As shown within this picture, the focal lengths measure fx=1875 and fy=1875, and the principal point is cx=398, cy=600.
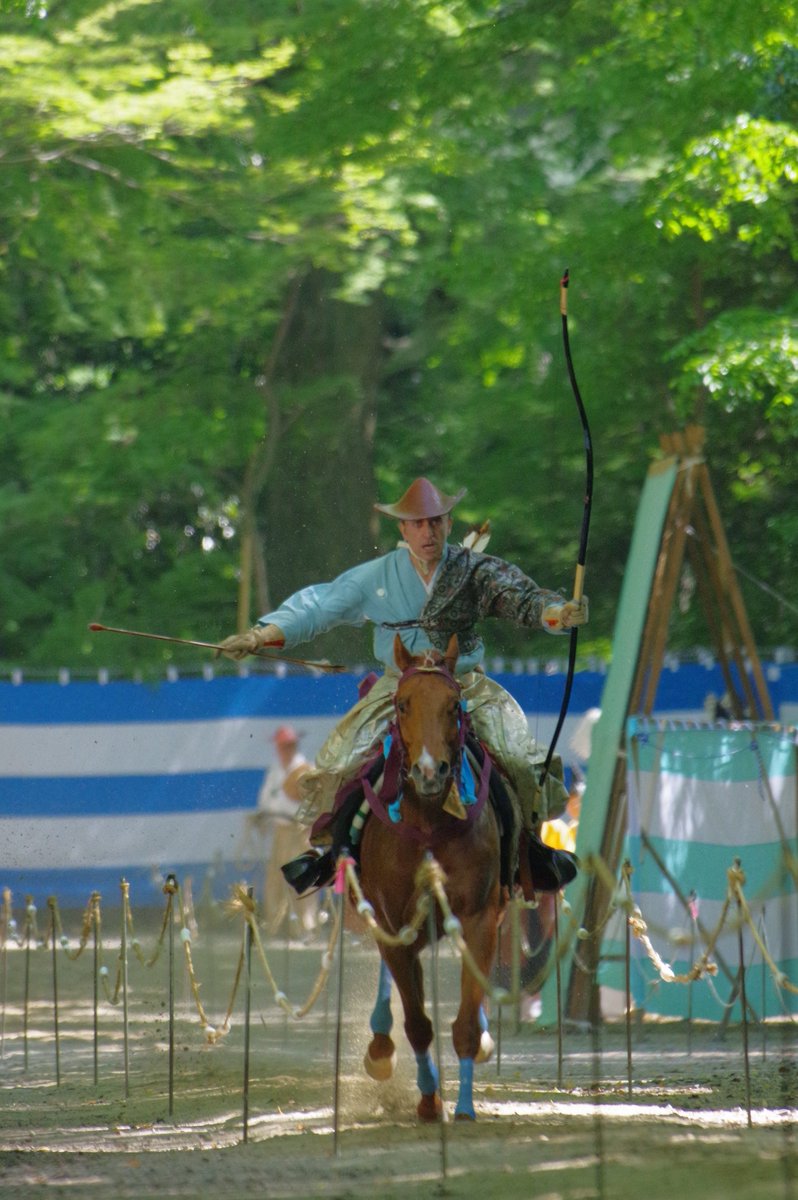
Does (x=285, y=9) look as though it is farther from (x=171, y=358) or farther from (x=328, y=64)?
(x=171, y=358)

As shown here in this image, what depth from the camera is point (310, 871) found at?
6.99m

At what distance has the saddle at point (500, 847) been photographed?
674cm

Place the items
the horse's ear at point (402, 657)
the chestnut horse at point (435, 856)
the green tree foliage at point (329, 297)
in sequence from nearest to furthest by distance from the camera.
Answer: the chestnut horse at point (435, 856)
the horse's ear at point (402, 657)
the green tree foliage at point (329, 297)

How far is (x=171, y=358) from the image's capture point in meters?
18.3

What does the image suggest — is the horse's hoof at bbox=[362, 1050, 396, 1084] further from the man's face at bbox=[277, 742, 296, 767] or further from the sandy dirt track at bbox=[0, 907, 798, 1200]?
the man's face at bbox=[277, 742, 296, 767]

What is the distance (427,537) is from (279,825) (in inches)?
273

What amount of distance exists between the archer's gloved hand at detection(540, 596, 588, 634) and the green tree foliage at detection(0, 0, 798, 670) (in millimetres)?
6801

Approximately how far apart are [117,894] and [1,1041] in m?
4.09

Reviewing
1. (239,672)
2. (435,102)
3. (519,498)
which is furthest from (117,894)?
(435,102)

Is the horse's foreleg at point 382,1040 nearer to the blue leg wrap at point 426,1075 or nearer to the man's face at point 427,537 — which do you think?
the blue leg wrap at point 426,1075

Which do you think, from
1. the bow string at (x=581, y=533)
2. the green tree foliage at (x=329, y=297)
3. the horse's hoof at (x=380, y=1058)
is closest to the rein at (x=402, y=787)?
the bow string at (x=581, y=533)

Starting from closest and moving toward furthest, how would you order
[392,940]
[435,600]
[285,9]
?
[392,940], [435,600], [285,9]

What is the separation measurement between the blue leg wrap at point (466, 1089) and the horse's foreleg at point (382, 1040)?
725mm

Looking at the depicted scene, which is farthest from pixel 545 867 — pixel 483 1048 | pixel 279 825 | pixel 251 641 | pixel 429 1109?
pixel 279 825
